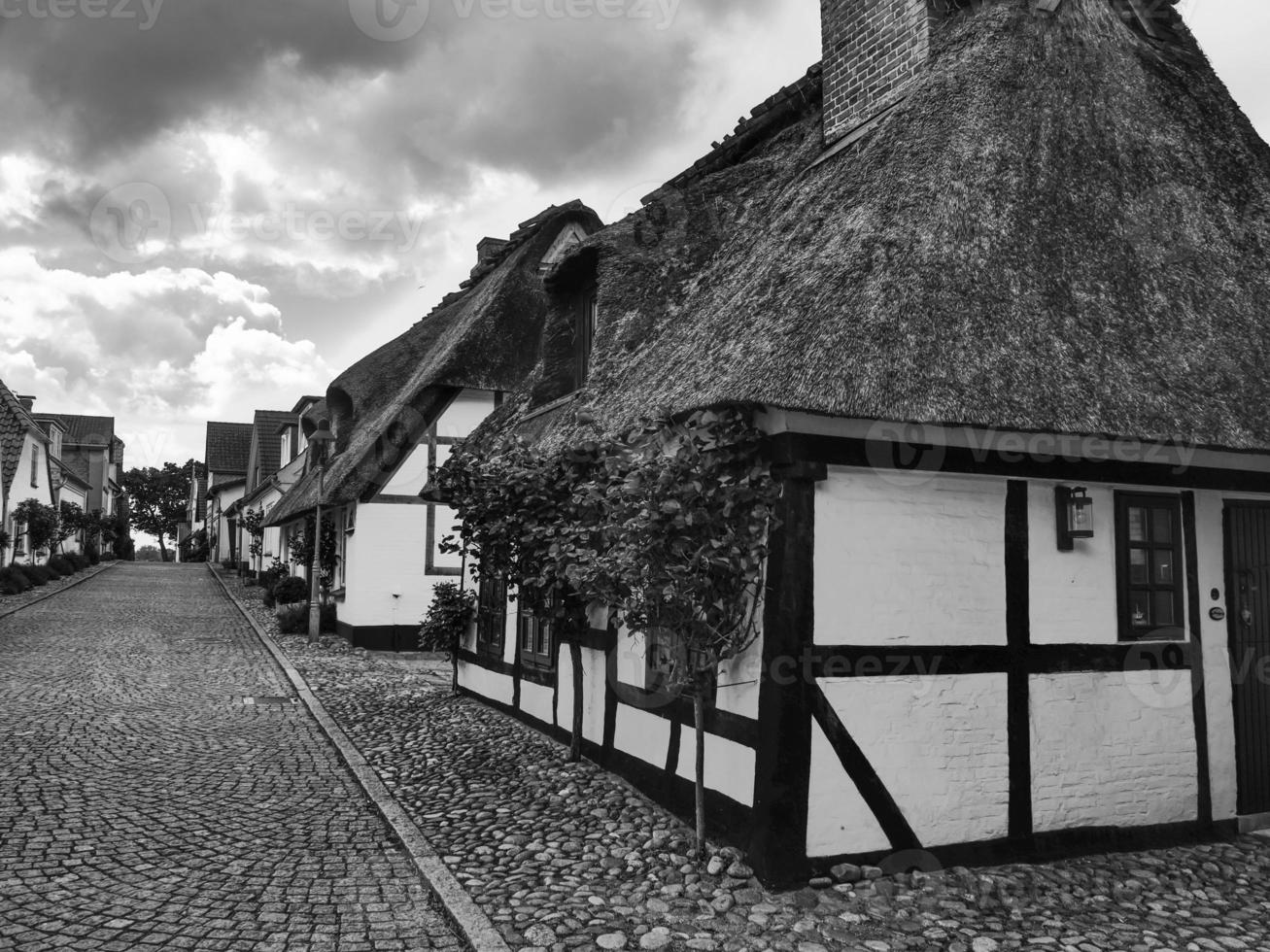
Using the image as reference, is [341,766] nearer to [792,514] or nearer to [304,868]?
[304,868]

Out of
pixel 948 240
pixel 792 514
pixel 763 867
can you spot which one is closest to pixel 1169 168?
pixel 948 240

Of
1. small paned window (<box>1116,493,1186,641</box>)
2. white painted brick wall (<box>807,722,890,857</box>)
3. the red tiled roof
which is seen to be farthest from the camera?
the red tiled roof

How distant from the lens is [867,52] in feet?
Result: 28.9

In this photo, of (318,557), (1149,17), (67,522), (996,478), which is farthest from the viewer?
(67,522)

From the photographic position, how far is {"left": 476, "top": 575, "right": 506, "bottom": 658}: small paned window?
1077 centimetres

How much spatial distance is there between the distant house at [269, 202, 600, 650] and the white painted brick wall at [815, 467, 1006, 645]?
11.1 meters

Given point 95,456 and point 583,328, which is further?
point 95,456

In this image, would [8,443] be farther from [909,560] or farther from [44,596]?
[909,560]

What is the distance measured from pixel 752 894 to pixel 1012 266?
418cm

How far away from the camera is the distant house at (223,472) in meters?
52.2

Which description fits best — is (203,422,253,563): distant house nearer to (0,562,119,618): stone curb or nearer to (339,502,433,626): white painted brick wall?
(0,562,119,618): stone curb

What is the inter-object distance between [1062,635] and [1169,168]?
3943 millimetres

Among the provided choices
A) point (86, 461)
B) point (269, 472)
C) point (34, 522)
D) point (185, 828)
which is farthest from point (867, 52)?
point (86, 461)

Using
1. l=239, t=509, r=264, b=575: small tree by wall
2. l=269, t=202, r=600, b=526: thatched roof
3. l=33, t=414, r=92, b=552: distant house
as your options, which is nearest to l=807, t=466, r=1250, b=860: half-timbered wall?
l=269, t=202, r=600, b=526: thatched roof
